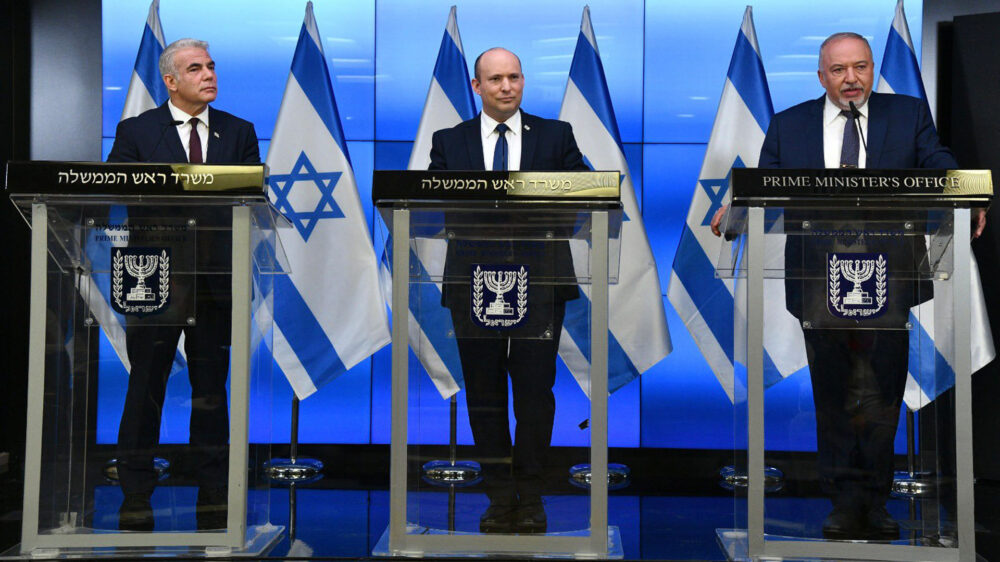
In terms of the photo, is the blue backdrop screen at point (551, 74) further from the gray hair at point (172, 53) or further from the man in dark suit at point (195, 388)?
the man in dark suit at point (195, 388)

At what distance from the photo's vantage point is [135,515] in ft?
9.26

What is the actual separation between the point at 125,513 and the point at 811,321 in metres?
2.02

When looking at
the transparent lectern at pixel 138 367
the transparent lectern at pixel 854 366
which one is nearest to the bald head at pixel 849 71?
the transparent lectern at pixel 854 366

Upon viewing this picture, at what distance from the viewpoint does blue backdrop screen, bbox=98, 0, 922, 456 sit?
508cm

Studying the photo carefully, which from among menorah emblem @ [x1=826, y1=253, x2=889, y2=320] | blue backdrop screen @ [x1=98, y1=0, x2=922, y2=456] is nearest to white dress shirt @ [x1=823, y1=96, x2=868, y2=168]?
menorah emblem @ [x1=826, y1=253, x2=889, y2=320]

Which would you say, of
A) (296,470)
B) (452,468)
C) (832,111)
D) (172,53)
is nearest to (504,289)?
(452,468)

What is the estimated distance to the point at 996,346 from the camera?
177 inches

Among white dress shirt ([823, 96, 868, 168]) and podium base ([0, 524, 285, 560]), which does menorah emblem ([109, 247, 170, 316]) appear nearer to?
podium base ([0, 524, 285, 560])

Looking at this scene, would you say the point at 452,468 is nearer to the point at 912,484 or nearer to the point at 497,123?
the point at 912,484

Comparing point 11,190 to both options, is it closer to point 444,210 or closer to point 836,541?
point 444,210

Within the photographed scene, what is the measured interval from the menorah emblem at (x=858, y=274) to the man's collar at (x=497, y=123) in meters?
1.46

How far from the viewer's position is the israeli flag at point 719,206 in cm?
456

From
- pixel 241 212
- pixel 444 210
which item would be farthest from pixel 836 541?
pixel 241 212

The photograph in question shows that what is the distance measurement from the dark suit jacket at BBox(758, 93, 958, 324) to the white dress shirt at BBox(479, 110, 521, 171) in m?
0.90
